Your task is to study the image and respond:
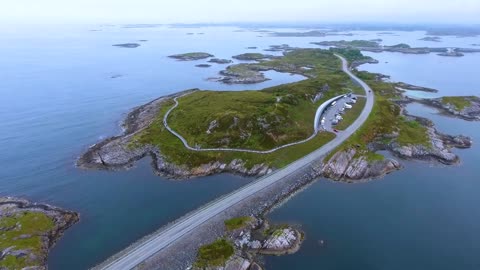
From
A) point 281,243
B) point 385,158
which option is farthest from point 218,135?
point 385,158

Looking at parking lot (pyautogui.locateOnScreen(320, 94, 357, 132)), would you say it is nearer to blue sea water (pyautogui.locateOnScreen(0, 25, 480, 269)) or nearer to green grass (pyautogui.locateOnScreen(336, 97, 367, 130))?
green grass (pyautogui.locateOnScreen(336, 97, 367, 130))

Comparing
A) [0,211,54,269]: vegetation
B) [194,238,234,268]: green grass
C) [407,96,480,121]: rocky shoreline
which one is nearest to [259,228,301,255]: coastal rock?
[194,238,234,268]: green grass

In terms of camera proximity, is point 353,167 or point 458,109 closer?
point 353,167

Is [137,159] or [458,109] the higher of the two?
[458,109]

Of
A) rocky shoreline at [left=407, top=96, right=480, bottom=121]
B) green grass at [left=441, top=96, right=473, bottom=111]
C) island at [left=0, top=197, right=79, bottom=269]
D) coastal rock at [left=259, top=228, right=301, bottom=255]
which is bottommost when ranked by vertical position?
island at [left=0, top=197, right=79, bottom=269]

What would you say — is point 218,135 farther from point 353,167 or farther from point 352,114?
point 352,114

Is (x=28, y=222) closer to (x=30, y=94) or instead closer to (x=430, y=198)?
(x=430, y=198)
